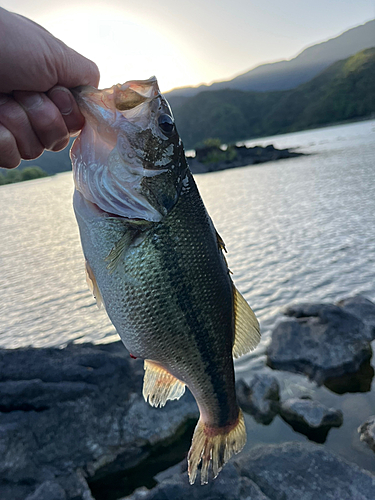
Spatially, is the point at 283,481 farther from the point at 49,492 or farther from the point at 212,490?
the point at 49,492

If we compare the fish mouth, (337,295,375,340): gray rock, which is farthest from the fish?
(337,295,375,340): gray rock

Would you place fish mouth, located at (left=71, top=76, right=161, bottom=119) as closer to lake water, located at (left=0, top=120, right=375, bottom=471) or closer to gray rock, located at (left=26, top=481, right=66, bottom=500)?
gray rock, located at (left=26, top=481, right=66, bottom=500)

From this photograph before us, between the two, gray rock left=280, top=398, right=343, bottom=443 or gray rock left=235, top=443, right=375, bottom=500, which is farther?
gray rock left=280, top=398, right=343, bottom=443

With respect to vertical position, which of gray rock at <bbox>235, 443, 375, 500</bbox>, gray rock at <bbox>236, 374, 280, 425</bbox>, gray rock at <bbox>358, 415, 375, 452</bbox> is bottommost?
gray rock at <bbox>236, 374, 280, 425</bbox>

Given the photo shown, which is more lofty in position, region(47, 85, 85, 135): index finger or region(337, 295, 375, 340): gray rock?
region(47, 85, 85, 135): index finger

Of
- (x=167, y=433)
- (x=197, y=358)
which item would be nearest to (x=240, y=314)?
(x=197, y=358)

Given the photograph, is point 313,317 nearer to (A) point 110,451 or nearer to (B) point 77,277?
(A) point 110,451

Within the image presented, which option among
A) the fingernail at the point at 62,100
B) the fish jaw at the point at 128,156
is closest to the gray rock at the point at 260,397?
the fish jaw at the point at 128,156
